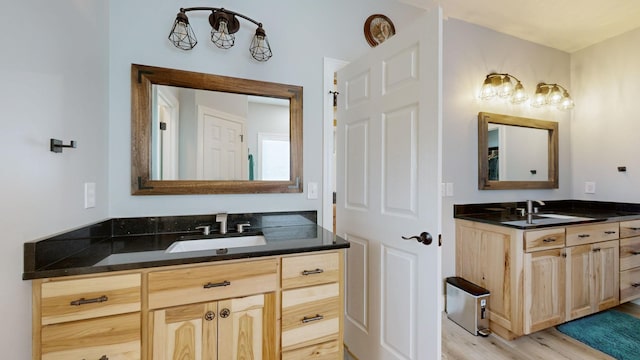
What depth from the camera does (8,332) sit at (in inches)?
32.7

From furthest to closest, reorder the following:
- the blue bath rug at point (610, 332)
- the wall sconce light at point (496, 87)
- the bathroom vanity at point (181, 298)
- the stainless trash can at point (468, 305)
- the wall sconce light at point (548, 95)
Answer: the wall sconce light at point (548, 95) < the wall sconce light at point (496, 87) < the stainless trash can at point (468, 305) < the blue bath rug at point (610, 332) < the bathroom vanity at point (181, 298)

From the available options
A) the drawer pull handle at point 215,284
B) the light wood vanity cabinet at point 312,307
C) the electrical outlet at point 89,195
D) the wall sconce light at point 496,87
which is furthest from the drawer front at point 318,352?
the wall sconce light at point 496,87

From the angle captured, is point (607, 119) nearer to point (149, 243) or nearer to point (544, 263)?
point (544, 263)

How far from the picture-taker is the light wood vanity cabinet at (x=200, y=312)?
3.10 ft

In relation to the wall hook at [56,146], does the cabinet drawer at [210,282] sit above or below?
below

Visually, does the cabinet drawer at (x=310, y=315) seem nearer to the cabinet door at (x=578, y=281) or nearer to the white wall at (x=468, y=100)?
the white wall at (x=468, y=100)

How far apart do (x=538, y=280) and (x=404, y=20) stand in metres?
2.35

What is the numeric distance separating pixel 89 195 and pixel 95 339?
677 mm

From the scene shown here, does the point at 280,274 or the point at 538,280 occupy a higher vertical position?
the point at 280,274

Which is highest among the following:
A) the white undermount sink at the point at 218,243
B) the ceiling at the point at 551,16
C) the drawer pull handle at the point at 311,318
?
the ceiling at the point at 551,16

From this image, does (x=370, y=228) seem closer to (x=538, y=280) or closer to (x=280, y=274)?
(x=280, y=274)

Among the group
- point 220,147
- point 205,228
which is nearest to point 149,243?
point 205,228

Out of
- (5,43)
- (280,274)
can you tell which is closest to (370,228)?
(280,274)

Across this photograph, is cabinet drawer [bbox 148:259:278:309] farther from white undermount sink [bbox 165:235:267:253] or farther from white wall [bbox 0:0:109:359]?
white wall [bbox 0:0:109:359]
